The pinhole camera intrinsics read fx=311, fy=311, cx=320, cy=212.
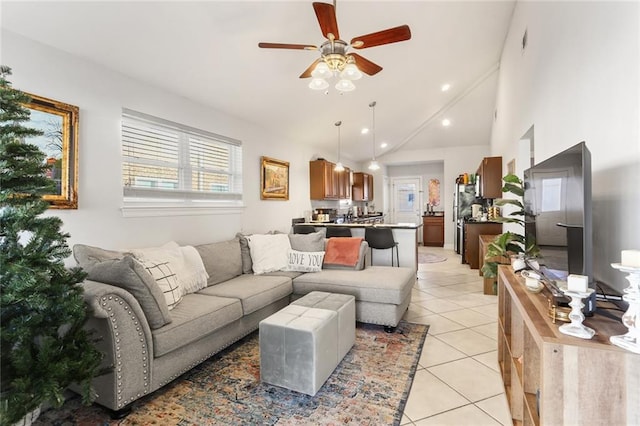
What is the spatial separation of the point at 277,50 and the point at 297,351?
2864mm

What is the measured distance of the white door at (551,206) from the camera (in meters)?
1.37

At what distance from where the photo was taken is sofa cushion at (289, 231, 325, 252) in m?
3.84

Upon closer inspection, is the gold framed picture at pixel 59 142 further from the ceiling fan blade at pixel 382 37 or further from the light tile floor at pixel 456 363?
the light tile floor at pixel 456 363

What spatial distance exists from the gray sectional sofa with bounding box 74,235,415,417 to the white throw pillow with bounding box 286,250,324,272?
0.13 metres

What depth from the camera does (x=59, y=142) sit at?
90.8 inches

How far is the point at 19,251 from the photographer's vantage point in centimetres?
138

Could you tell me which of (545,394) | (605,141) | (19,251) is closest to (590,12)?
(605,141)

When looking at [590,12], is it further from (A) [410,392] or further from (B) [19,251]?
(B) [19,251]

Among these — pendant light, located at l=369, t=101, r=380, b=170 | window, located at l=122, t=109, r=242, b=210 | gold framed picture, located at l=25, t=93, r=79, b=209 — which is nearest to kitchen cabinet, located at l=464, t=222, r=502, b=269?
pendant light, located at l=369, t=101, r=380, b=170

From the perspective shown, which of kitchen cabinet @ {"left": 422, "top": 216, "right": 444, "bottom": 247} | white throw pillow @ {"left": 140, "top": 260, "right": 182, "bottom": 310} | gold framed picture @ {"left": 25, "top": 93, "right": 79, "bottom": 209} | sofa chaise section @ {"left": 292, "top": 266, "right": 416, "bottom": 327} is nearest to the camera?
gold framed picture @ {"left": 25, "top": 93, "right": 79, "bottom": 209}

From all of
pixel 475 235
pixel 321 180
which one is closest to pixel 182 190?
pixel 321 180

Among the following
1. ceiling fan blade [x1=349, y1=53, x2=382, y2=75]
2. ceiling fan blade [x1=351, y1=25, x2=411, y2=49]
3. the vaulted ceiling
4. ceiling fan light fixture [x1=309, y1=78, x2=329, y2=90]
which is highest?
the vaulted ceiling

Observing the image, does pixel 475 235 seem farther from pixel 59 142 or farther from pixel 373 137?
pixel 59 142

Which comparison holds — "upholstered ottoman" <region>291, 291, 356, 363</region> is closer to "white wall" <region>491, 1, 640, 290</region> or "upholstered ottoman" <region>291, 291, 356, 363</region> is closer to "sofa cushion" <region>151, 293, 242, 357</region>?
"sofa cushion" <region>151, 293, 242, 357</region>
